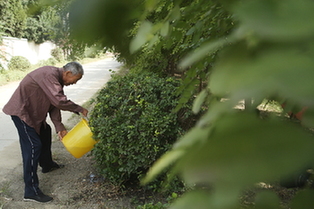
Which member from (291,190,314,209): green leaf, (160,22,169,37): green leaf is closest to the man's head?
(160,22,169,37): green leaf

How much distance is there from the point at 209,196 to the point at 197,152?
65mm

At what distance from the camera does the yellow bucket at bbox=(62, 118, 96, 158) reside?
3342 millimetres

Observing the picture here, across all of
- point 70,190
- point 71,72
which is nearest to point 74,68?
point 71,72

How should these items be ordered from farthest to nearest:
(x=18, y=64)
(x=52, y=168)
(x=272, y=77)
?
(x=18, y=64) < (x=52, y=168) < (x=272, y=77)

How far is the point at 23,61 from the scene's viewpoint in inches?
661

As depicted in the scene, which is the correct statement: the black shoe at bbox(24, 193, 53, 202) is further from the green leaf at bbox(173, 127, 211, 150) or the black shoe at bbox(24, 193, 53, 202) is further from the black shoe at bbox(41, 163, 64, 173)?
the green leaf at bbox(173, 127, 211, 150)

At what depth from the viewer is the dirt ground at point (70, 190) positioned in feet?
10.7

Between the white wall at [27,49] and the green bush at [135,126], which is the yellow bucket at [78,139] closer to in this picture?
the green bush at [135,126]

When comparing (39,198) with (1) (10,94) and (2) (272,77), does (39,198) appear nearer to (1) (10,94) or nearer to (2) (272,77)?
(2) (272,77)

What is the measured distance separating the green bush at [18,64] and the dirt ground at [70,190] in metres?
13.6

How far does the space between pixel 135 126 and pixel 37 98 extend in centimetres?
124

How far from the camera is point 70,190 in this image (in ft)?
11.7

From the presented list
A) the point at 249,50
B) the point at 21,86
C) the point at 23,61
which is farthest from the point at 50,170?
the point at 23,61

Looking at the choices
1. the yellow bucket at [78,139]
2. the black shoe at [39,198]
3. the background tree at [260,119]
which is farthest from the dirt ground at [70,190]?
the background tree at [260,119]
